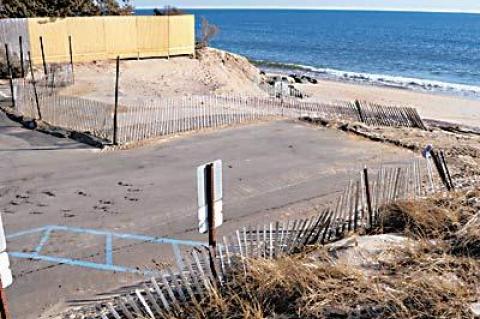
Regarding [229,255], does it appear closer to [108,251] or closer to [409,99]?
[108,251]

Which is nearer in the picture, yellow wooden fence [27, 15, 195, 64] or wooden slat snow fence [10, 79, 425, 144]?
wooden slat snow fence [10, 79, 425, 144]

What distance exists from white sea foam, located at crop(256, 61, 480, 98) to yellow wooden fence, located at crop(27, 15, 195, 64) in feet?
77.4

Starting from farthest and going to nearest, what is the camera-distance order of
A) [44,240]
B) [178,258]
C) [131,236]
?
[131,236]
[44,240]
[178,258]

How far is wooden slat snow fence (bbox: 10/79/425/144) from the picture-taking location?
1836cm

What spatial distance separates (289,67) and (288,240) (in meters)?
60.8

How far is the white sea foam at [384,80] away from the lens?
49.8 m

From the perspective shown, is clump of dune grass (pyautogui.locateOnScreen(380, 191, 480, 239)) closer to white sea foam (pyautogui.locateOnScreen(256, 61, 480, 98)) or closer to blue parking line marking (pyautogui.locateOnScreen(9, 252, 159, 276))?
blue parking line marking (pyautogui.locateOnScreen(9, 252, 159, 276))

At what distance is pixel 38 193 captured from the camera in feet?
41.7

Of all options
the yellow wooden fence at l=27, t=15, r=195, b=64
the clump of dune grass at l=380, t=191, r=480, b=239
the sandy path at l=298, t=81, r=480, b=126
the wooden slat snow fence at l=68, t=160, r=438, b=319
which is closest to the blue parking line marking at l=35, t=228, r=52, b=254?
the wooden slat snow fence at l=68, t=160, r=438, b=319

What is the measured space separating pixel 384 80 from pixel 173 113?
41.4 m

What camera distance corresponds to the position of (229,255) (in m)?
7.06

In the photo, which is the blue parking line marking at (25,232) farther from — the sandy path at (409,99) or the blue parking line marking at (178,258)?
the sandy path at (409,99)

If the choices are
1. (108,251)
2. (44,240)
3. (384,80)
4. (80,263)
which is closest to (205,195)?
(80,263)

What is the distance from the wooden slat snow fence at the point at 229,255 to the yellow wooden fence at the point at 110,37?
2476 centimetres
